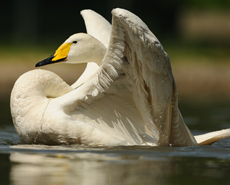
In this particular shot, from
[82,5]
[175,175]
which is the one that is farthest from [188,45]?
[175,175]

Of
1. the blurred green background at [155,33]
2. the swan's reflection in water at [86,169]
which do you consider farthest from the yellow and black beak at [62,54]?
the blurred green background at [155,33]

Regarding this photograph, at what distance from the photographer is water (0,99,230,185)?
13.9 ft

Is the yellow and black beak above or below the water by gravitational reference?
above

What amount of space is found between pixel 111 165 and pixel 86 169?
10.4 inches

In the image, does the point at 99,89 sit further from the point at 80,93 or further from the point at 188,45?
the point at 188,45

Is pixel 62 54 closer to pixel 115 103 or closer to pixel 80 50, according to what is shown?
pixel 80 50

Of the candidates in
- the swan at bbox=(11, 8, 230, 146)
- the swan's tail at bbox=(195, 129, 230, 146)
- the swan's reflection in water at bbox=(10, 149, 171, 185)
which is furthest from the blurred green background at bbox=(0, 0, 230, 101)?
the swan's reflection in water at bbox=(10, 149, 171, 185)

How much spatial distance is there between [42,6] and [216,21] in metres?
7.10

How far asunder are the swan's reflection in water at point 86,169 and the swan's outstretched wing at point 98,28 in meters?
2.38

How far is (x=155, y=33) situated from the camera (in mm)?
19359

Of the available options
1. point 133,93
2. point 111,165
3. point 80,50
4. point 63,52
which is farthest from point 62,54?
point 111,165

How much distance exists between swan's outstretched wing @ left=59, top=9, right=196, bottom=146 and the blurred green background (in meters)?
5.33

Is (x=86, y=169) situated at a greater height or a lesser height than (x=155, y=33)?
greater

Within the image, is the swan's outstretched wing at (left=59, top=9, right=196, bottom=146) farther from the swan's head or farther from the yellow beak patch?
the yellow beak patch
